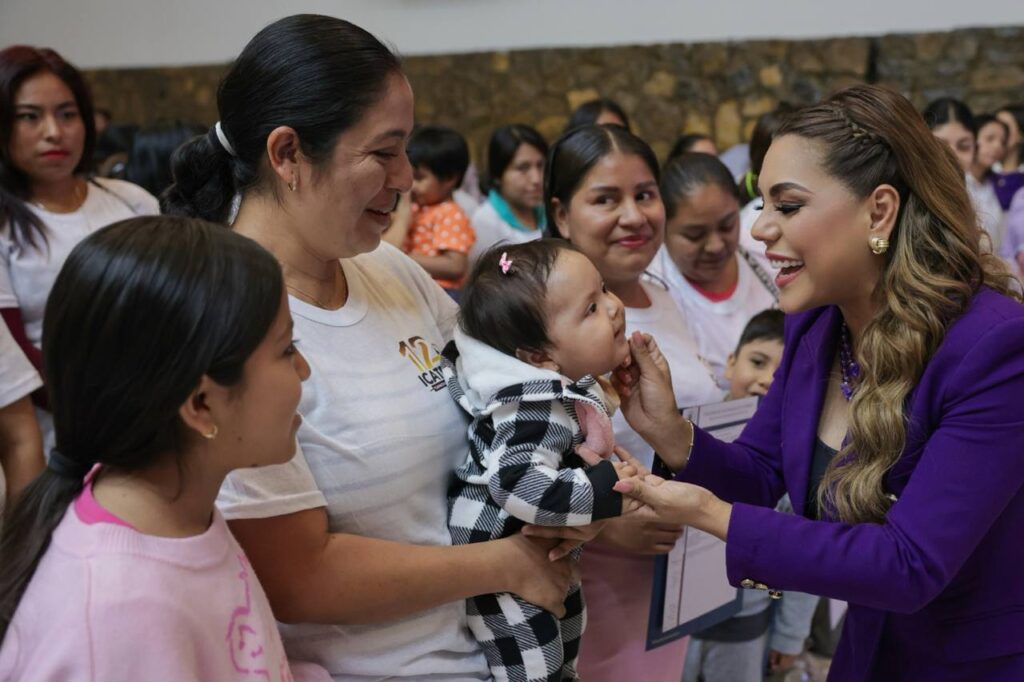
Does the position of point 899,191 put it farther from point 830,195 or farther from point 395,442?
point 395,442

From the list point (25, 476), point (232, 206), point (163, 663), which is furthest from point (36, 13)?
point (163, 663)

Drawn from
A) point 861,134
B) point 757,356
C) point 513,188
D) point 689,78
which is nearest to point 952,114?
point 513,188

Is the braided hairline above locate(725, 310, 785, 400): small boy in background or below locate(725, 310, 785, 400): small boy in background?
above

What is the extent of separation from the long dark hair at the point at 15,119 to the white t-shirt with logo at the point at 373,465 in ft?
4.85

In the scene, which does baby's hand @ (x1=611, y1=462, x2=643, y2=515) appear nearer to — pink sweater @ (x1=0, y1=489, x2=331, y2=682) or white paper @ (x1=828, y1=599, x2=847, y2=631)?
pink sweater @ (x1=0, y1=489, x2=331, y2=682)

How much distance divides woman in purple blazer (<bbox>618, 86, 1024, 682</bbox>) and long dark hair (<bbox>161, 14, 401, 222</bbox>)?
658 millimetres

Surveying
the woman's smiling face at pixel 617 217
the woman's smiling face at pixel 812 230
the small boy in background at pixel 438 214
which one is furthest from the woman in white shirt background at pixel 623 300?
the small boy in background at pixel 438 214

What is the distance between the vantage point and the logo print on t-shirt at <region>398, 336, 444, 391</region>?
1537 mm

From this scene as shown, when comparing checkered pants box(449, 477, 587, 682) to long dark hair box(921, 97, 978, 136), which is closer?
checkered pants box(449, 477, 587, 682)

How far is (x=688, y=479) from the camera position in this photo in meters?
1.81

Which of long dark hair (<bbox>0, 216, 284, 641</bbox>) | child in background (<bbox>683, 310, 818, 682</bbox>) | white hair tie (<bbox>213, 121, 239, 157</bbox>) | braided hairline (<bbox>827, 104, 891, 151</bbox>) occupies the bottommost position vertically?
child in background (<bbox>683, 310, 818, 682</bbox>)

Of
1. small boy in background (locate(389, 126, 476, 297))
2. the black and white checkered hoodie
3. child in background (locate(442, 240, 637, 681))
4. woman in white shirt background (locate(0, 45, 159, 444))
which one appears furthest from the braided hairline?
small boy in background (locate(389, 126, 476, 297))

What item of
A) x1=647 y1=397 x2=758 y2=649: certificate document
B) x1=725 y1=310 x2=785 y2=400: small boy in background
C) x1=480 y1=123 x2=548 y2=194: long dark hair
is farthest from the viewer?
x1=480 y1=123 x2=548 y2=194: long dark hair

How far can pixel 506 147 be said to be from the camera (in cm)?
525
